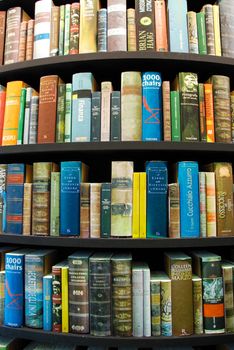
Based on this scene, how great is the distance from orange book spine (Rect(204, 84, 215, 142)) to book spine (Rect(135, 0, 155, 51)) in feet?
0.76

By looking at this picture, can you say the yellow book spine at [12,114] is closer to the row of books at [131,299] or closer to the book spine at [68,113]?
the book spine at [68,113]

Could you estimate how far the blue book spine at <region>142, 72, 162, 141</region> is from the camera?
930 millimetres

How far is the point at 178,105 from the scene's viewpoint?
94 centimetres

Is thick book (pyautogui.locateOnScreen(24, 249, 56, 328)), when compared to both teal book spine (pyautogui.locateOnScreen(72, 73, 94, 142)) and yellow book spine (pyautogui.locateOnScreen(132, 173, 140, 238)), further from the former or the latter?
teal book spine (pyautogui.locateOnScreen(72, 73, 94, 142))

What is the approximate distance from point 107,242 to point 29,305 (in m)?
0.34

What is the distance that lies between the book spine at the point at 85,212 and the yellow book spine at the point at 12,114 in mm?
311

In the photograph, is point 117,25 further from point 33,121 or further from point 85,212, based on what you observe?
point 85,212

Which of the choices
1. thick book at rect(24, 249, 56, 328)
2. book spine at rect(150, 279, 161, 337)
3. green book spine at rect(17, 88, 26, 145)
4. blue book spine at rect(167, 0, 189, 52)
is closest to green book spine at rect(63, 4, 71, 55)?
green book spine at rect(17, 88, 26, 145)

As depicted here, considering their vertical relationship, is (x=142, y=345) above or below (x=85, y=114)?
below

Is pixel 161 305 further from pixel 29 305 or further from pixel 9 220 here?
pixel 9 220

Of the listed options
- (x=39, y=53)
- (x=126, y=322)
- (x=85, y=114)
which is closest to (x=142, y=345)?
(x=126, y=322)

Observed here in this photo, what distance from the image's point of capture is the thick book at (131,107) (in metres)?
0.93

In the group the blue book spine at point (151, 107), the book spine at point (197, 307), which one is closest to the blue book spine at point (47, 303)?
the book spine at point (197, 307)

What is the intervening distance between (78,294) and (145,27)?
2.98ft
